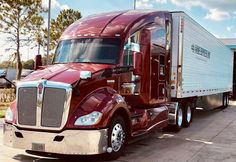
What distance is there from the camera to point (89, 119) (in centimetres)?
662

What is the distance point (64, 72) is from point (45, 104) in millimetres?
766

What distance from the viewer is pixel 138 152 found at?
8.34 metres

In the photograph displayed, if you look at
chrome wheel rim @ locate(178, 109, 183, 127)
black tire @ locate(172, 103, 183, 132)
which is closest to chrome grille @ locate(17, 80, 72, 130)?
black tire @ locate(172, 103, 183, 132)

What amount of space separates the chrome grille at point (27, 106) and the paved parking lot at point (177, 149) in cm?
96

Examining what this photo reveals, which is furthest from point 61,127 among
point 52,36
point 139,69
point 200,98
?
point 52,36

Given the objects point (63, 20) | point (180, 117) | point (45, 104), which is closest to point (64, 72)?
point (45, 104)

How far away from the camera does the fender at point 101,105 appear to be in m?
6.63

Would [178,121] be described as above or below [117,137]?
below

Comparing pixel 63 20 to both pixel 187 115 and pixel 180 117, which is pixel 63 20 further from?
pixel 180 117

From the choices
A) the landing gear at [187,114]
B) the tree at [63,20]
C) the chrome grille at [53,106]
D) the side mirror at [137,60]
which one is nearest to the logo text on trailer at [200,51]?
the landing gear at [187,114]

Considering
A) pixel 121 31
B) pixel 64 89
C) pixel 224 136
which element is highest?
pixel 121 31

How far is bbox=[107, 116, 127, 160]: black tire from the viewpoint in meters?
7.03

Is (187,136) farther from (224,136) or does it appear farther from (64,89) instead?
(64,89)

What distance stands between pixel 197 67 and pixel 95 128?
752 centimetres
